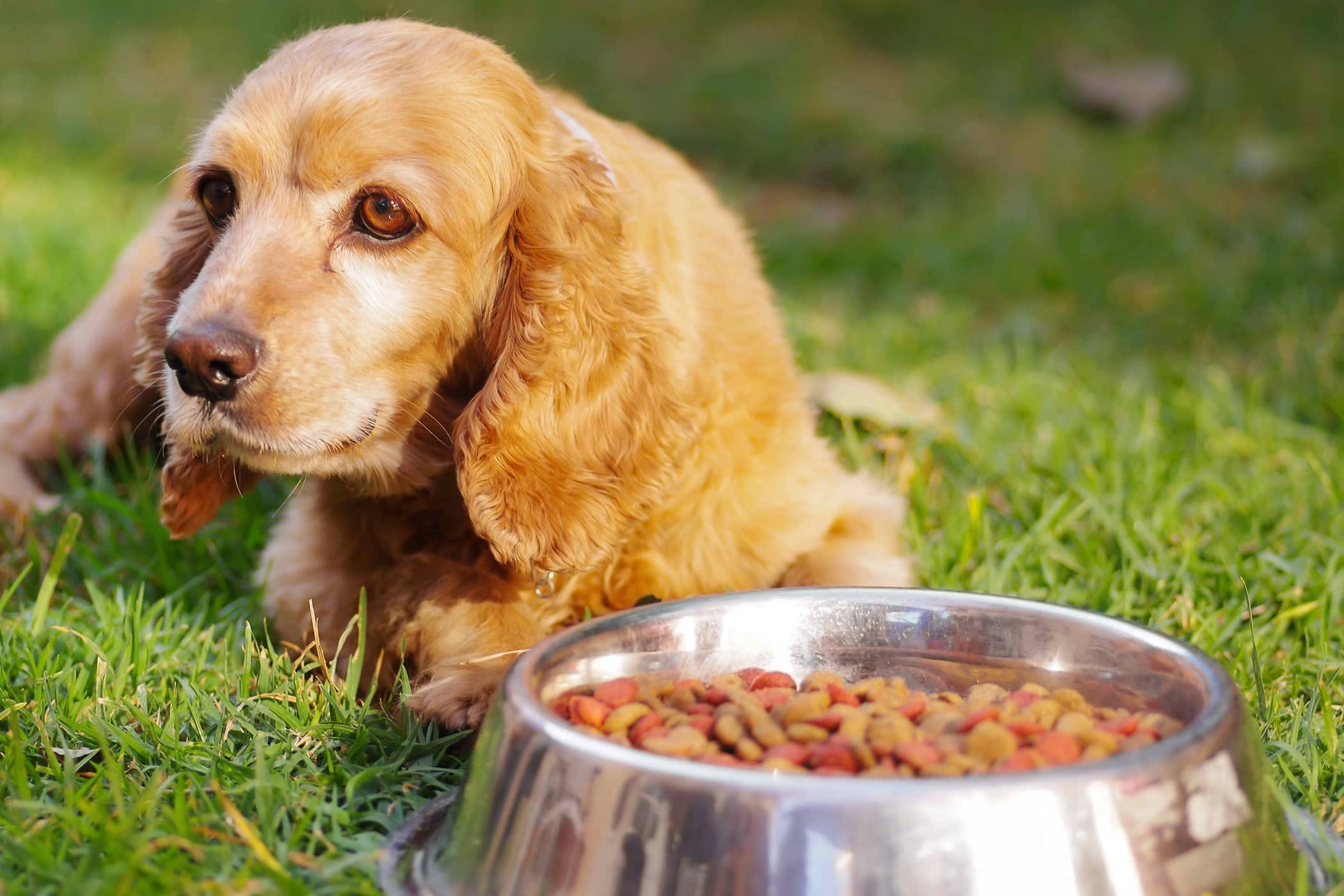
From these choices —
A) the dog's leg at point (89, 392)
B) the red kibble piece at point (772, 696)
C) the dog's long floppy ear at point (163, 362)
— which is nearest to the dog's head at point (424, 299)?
the dog's long floppy ear at point (163, 362)

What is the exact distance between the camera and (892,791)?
1501mm

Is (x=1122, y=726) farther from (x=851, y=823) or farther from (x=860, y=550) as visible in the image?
(x=860, y=550)

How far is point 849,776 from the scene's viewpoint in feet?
5.33

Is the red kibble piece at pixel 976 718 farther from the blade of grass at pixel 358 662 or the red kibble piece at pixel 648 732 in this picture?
the blade of grass at pixel 358 662

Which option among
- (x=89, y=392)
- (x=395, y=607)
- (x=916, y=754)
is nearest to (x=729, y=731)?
(x=916, y=754)

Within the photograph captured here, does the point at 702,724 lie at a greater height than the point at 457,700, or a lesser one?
greater

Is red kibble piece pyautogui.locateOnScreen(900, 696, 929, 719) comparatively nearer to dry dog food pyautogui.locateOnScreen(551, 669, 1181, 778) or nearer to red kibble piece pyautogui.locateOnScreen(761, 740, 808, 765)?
dry dog food pyautogui.locateOnScreen(551, 669, 1181, 778)

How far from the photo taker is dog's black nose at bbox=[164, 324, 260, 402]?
2111 millimetres

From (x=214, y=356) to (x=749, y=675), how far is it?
960mm

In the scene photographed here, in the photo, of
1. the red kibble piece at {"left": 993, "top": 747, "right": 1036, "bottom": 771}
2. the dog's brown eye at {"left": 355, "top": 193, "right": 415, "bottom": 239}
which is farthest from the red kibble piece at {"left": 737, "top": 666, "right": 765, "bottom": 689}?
the dog's brown eye at {"left": 355, "top": 193, "right": 415, "bottom": 239}

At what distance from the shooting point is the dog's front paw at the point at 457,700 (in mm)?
2203

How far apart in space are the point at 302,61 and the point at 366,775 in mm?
1224

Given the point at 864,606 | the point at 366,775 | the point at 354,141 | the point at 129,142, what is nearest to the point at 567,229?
the point at 354,141

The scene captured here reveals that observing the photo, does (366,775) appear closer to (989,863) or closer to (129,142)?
(989,863)
